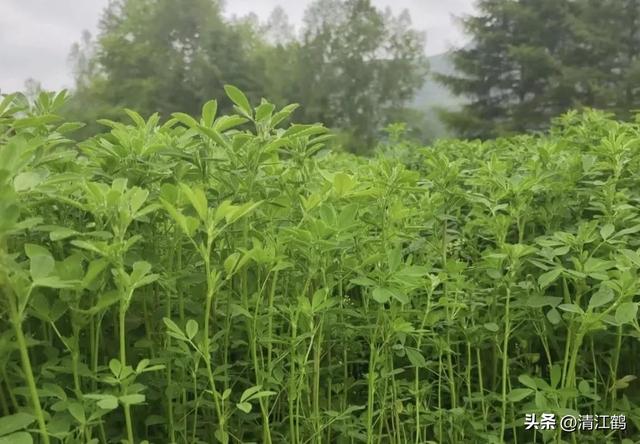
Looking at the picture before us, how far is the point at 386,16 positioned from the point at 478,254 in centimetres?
2318

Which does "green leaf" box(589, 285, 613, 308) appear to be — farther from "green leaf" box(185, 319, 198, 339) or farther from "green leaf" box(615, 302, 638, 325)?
"green leaf" box(185, 319, 198, 339)

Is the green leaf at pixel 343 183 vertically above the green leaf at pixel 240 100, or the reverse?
the green leaf at pixel 240 100

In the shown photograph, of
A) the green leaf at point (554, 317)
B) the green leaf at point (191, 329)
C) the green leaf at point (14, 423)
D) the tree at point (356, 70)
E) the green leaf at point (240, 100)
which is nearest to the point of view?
the green leaf at point (14, 423)

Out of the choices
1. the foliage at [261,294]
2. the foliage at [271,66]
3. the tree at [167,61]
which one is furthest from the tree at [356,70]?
the foliage at [261,294]

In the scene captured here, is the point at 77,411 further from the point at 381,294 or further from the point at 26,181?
the point at 381,294

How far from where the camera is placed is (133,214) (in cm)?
80

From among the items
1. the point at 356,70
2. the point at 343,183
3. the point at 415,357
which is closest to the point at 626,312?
the point at 415,357

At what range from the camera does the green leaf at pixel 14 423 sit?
27.9 inches

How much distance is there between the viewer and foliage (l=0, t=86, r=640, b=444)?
81cm

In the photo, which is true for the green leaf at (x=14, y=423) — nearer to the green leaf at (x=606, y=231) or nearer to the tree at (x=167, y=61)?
the green leaf at (x=606, y=231)

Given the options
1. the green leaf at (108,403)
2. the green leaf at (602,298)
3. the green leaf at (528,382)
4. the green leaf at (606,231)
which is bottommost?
the green leaf at (528,382)

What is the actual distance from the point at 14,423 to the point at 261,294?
1.22 ft

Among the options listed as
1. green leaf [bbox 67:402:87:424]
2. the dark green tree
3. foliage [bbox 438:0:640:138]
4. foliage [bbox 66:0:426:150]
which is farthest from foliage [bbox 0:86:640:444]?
foliage [bbox 66:0:426:150]

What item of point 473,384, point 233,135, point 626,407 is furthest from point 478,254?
point 233,135
